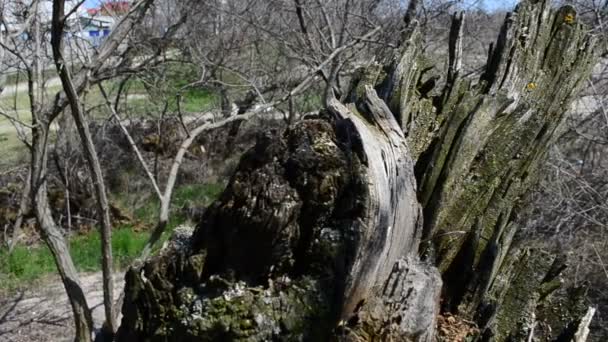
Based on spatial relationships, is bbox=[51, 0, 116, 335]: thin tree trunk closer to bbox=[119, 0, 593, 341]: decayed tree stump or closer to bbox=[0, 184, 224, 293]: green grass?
bbox=[119, 0, 593, 341]: decayed tree stump

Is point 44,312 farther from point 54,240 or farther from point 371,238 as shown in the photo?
point 371,238

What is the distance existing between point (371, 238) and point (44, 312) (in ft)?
23.7

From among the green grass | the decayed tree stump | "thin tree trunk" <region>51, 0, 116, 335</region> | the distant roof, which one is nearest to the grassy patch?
the green grass

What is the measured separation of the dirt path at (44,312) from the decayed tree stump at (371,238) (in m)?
5.54

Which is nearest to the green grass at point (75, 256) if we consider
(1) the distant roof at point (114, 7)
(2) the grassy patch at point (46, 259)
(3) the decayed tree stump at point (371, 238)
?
(2) the grassy patch at point (46, 259)

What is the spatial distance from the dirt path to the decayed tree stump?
5.54 m

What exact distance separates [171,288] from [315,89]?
9271mm

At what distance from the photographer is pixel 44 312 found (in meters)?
8.36

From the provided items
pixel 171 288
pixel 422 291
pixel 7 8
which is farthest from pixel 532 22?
pixel 7 8

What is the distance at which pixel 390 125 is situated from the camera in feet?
6.98

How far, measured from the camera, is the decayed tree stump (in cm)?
192

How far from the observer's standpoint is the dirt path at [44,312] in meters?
7.74

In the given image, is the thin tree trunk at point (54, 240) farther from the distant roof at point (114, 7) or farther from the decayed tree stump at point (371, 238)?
the decayed tree stump at point (371, 238)

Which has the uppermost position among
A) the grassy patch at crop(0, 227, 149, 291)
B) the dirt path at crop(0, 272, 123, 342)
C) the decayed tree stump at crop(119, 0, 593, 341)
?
the decayed tree stump at crop(119, 0, 593, 341)
